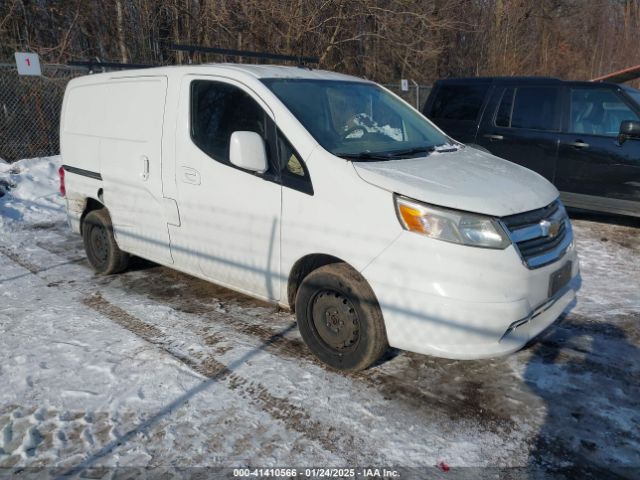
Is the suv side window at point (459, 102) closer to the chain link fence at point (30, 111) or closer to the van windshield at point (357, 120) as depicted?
the van windshield at point (357, 120)

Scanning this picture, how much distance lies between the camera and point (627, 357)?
3502 millimetres

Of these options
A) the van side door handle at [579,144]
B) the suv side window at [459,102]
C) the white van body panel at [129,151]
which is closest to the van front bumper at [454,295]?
the white van body panel at [129,151]

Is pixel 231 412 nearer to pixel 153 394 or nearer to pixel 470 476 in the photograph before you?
pixel 153 394

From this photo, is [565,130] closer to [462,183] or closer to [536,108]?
[536,108]

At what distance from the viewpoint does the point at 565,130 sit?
6.53 m

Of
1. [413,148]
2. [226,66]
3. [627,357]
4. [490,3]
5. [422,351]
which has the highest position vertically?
[490,3]

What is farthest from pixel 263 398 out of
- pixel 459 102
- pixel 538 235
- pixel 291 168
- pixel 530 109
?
pixel 459 102

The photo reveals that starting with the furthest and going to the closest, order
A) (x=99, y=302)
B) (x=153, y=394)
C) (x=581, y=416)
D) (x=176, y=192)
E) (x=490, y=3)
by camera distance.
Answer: (x=490, y=3), (x=99, y=302), (x=176, y=192), (x=153, y=394), (x=581, y=416)

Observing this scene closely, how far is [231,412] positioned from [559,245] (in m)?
2.31

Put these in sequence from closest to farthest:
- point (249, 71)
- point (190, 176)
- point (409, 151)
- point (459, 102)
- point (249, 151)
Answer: point (249, 151)
point (409, 151)
point (249, 71)
point (190, 176)
point (459, 102)

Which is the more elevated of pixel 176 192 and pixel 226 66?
pixel 226 66

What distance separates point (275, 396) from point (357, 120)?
2.11 meters

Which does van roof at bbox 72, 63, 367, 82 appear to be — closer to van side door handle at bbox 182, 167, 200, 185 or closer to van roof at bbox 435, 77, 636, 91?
van side door handle at bbox 182, 167, 200, 185

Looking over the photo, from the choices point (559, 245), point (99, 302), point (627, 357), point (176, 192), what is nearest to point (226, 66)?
point (176, 192)
